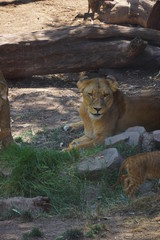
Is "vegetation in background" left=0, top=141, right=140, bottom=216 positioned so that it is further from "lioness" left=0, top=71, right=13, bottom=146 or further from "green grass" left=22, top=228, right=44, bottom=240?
"green grass" left=22, top=228, right=44, bottom=240

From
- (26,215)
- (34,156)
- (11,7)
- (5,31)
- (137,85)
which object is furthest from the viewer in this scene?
(11,7)

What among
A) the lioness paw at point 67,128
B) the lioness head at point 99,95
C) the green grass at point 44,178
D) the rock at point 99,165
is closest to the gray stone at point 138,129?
the lioness head at point 99,95

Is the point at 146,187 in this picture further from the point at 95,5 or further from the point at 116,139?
the point at 95,5

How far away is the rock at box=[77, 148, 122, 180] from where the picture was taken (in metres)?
6.70

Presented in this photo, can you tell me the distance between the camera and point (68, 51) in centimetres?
1144

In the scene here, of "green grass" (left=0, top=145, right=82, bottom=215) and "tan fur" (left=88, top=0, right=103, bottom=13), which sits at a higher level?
"tan fur" (left=88, top=0, right=103, bottom=13)

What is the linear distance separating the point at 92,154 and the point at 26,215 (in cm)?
151

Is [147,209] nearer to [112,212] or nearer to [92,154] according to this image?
[112,212]

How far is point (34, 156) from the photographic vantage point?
682cm

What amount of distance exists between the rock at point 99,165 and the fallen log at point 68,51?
481 centimetres

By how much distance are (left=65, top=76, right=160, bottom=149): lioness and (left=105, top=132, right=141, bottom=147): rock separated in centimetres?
54

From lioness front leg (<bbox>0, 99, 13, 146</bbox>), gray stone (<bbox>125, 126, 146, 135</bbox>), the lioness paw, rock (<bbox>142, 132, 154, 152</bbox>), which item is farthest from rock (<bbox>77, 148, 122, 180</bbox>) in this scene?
the lioness paw

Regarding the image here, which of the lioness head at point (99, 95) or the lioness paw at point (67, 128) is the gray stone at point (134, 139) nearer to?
the lioness head at point (99, 95)

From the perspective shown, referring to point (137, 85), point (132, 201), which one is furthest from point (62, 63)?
point (132, 201)
